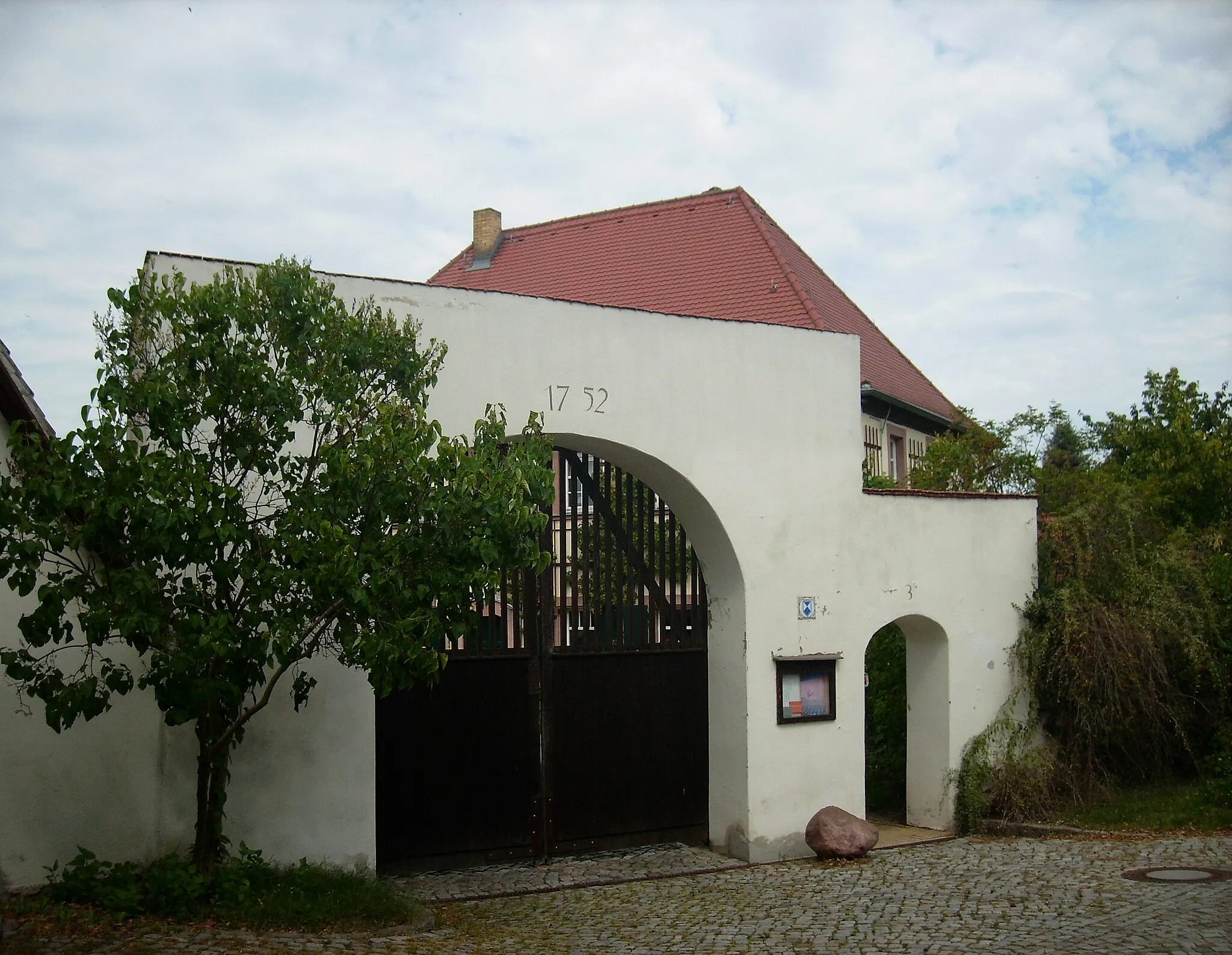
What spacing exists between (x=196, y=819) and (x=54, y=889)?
93 cm

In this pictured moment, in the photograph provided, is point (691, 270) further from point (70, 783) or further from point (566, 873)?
point (70, 783)

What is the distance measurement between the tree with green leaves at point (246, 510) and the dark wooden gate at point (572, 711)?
265 centimetres

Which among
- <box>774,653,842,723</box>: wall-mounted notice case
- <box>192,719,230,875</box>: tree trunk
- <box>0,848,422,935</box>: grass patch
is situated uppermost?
<box>774,653,842,723</box>: wall-mounted notice case

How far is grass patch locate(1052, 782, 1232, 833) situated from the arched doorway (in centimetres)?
119

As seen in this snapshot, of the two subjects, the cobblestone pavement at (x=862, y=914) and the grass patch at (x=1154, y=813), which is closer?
the cobblestone pavement at (x=862, y=914)

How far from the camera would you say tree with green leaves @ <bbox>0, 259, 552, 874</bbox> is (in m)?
7.08

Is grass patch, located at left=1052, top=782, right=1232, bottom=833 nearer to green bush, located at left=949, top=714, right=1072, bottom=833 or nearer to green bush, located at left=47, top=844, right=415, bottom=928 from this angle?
green bush, located at left=949, top=714, right=1072, bottom=833

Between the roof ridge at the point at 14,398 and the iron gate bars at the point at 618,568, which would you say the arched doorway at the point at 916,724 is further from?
the roof ridge at the point at 14,398

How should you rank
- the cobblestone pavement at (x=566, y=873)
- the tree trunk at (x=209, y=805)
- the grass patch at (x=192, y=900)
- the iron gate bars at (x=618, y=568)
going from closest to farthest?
1. the grass patch at (x=192, y=900)
2. the tree trunk at (x=209, y=805)
3. the cobblestone pavement at (x=566, y=873)
4. the iron gate bars at (x=618, y=568)

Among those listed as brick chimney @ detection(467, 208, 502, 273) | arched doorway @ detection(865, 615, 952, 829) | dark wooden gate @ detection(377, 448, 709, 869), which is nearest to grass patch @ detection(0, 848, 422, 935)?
dark wooden gate @ detection(377, 448, 709, 869)

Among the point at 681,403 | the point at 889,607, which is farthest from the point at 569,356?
the point at 889,607

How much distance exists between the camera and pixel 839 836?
11.3 m

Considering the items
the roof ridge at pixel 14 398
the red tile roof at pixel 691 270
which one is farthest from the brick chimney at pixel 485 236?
the roof ridge at pixel 14 398

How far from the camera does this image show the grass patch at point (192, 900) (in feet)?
25.2
